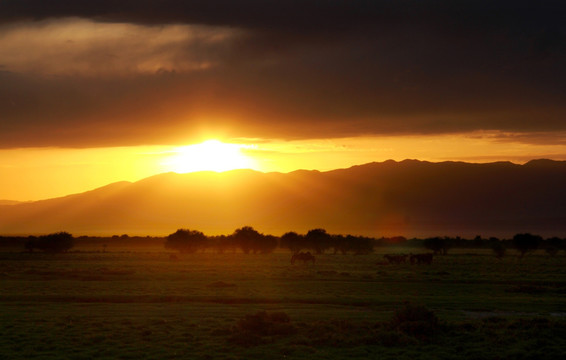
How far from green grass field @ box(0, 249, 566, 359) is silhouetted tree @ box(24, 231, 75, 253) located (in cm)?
6422

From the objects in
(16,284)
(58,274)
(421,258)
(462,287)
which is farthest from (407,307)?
(421,258)

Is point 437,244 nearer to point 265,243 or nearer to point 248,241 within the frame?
point 265,243

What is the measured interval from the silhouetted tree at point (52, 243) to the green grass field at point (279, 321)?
64217 mm

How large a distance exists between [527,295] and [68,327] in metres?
28.9

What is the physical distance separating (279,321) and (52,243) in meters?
97.5

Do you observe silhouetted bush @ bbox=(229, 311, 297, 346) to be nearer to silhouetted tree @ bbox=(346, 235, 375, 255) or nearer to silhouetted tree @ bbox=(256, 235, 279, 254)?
silhouetted tree @ bbox=(256, 235, 279, 254)

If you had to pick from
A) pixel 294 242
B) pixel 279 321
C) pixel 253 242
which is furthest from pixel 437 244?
pixel 279 321

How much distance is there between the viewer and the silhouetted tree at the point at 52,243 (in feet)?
383

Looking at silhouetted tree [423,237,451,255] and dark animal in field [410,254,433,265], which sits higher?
silhouetted tree [423,237,451,255]

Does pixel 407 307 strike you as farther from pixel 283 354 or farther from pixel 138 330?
pixel 138 330

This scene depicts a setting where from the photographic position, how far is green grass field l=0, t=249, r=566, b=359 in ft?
79.0

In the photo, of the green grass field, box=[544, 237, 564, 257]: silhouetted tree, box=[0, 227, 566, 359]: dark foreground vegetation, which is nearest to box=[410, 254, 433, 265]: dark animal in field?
box=[0, 227, 566, 359]: dark foreground vegetation

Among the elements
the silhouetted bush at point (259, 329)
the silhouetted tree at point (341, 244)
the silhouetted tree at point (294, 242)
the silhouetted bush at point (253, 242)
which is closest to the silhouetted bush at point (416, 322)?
the silhouetted bush at point (259, 329)

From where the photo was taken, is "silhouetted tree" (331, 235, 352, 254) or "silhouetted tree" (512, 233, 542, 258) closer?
"silhouetted tree" (512, 233, 542, 258)
